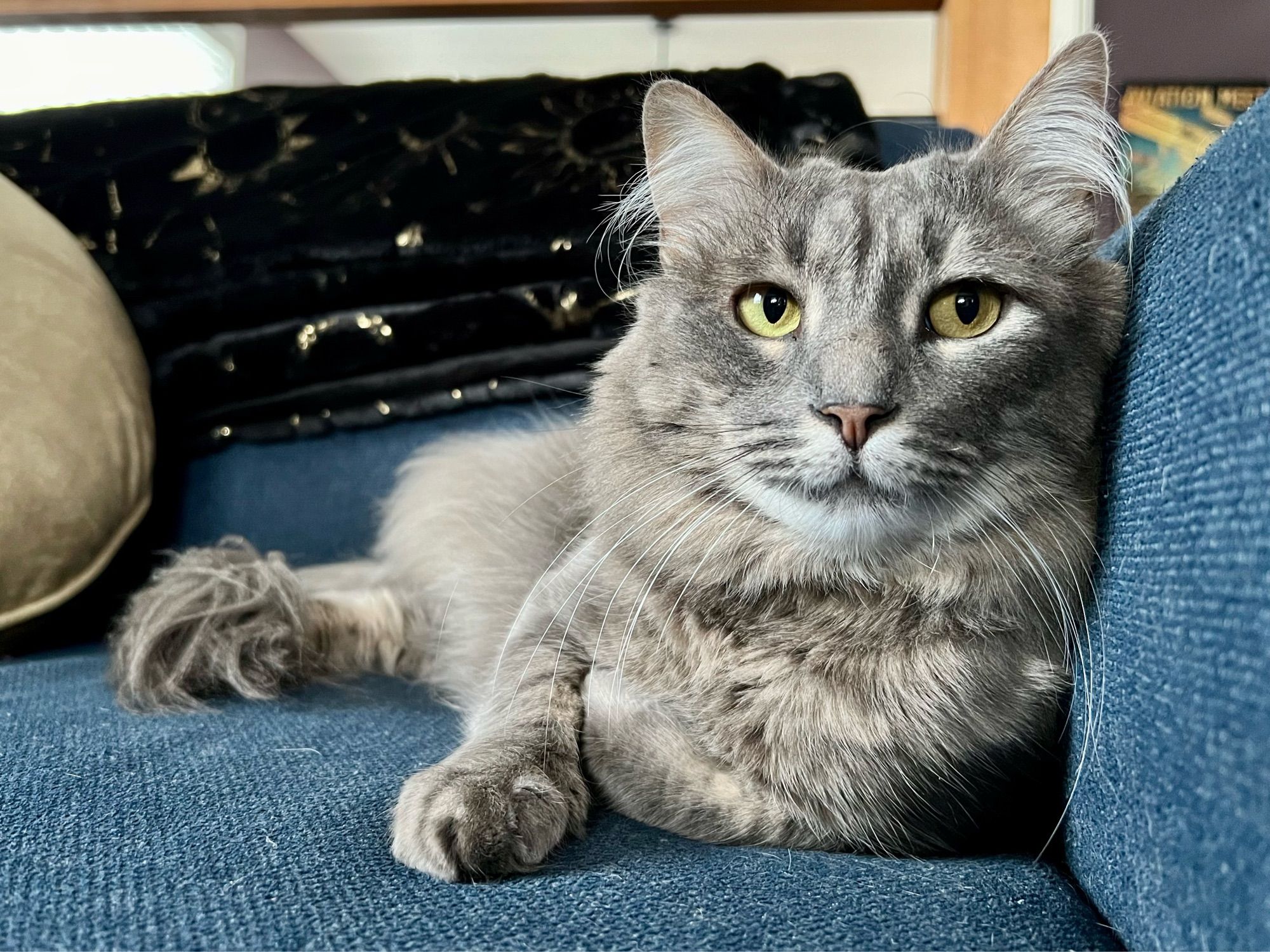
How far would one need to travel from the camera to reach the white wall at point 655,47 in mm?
3373

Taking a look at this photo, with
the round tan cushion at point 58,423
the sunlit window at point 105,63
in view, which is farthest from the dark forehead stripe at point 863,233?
the sunlit window at point 105,63

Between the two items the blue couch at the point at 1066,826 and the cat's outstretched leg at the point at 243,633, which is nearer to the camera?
the blue couch at the point at 1066,826

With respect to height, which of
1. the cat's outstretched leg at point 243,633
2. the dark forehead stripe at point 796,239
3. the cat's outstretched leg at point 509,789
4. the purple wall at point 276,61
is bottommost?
the cat's outstretched leg at point 243,633

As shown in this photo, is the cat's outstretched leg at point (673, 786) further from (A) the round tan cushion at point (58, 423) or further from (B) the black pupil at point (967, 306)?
(A) the round tan cushion at point (58, 423)

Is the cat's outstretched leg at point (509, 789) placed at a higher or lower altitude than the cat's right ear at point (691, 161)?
lower

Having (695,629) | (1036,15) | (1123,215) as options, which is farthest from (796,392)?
(1036,15)

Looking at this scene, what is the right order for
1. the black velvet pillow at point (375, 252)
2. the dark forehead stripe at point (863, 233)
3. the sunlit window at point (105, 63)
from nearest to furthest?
1. the dark forehead stripe at point (863, 233)
2. the black velvet pillow at point (375, 252)
3. the sunlit window at point (105, 63)

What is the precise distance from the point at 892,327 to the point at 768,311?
0.46 feet

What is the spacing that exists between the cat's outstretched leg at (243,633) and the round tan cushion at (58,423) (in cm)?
15

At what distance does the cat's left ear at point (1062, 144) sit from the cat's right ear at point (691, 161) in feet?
0.83

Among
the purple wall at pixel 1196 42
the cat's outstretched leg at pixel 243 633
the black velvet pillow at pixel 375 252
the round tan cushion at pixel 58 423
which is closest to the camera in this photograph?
the cat's outstretched leg at pixel 243 633

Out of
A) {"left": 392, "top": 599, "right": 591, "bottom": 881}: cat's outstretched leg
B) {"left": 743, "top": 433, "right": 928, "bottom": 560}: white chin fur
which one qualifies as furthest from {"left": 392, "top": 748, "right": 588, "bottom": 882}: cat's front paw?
{"left": 743, "top": 433, "right": 928, "bottom": 560}: white chin fur

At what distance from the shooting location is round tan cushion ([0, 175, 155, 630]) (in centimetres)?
132

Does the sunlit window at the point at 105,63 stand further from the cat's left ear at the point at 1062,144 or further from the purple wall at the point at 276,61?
the cat's left ear at the point at 1062,144
